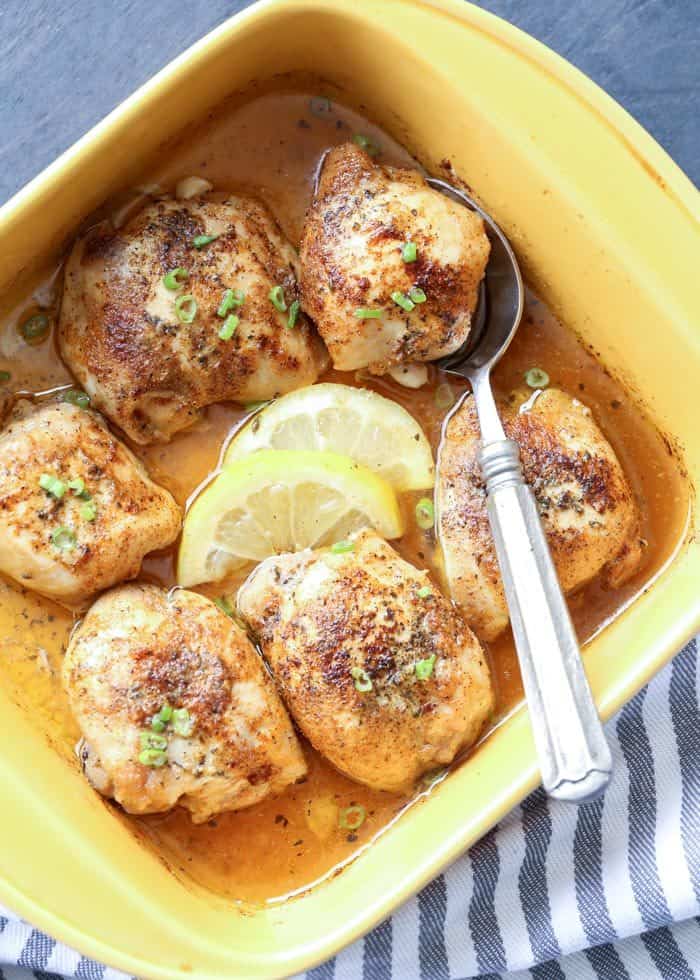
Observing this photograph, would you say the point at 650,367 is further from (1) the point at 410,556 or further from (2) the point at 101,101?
(2) the point at 101,101

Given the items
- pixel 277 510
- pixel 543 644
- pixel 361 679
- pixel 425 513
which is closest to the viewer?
pixel 543 644


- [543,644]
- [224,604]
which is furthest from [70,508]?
[543,644]

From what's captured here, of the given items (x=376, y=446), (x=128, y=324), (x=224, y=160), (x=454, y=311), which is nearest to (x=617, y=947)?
(x=376, y=446)

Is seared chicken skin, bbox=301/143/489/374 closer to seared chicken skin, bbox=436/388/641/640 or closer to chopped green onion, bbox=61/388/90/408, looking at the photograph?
seared chicken skin, bbox=436/388/641/640

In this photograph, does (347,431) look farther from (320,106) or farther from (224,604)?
(320,106)

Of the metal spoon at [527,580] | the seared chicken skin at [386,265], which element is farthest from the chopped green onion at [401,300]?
→ the metal spoon at [527,580]

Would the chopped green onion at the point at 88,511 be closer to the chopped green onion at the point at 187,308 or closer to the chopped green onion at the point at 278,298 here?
the chopped green onion at the point at 187,308
